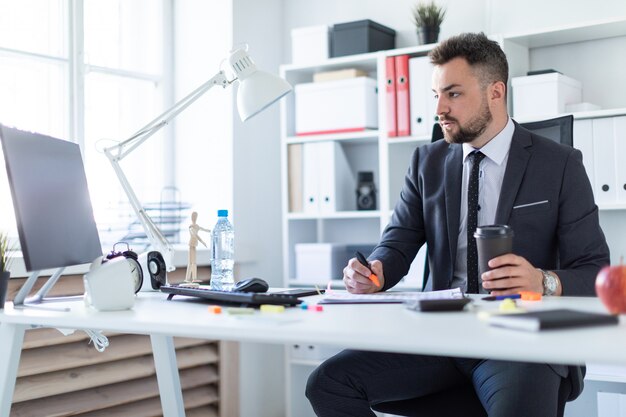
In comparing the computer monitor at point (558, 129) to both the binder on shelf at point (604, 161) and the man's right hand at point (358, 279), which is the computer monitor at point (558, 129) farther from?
the man's right hand at point (358, 279)

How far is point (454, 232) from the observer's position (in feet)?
6.51

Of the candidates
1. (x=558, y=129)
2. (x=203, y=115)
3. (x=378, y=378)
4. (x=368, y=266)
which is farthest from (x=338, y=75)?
(x=378, y=378)

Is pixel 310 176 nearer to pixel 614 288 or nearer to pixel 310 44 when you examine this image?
pixel 310 44

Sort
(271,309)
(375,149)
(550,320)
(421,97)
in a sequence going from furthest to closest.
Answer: (375,149) < (421,97) < (271,309) < (550,320)

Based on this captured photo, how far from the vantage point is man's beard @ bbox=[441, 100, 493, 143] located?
2.04 m

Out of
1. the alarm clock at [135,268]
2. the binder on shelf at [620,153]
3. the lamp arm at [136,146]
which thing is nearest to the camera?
the alarm clock at [135,268]

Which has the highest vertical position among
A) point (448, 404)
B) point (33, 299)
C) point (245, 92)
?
point (245, 92)

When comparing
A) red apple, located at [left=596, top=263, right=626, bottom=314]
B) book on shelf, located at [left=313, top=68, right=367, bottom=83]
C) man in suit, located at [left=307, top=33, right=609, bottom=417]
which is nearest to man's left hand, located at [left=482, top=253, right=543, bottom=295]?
man in suit, located at [left=307, top=33, right=609, bottom=417]

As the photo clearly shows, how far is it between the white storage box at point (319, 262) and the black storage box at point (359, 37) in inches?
35.2

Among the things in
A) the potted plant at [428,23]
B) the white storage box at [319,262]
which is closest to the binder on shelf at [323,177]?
the white storage box at [319,262]

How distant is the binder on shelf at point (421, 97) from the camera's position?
10.2 feet

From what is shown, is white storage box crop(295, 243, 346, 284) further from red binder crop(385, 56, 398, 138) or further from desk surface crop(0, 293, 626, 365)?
desk surface crop(0, 293, 626, 365)

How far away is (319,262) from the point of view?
3385mm

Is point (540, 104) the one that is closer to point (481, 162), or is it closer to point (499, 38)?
point (499, 38)
